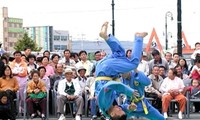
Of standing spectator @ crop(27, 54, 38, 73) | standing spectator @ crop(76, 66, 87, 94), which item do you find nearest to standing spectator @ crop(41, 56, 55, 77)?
standing spectator @ crop(27, 54, 38, 73)

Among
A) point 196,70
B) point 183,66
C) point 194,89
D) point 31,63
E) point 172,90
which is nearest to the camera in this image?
point 172,90

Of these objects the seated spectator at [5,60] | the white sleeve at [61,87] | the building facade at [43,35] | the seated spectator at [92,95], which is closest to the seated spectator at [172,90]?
the seated spectator at [92,95]

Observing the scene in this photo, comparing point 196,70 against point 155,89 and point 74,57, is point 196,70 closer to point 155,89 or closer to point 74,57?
point 155,89

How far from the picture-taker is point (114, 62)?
786 cm

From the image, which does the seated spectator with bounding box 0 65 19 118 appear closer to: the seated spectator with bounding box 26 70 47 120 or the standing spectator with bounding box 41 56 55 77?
the seated spectator with bounding box 26 70 47 120

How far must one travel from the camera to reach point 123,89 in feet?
24.7

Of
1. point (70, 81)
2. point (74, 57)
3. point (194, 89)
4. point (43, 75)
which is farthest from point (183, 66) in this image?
point (43, 75)

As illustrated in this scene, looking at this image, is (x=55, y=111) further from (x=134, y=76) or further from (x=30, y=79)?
(x=134, y=76)

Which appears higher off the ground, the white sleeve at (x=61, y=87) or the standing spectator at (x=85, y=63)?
the standing spectator at (x=85, y=63)

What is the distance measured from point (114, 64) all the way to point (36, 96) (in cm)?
515

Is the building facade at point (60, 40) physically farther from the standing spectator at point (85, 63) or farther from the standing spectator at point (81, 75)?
the standing spectator at point (81, 75)

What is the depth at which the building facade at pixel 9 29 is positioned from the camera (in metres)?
116

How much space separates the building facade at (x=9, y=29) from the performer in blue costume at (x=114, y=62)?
10620 cm

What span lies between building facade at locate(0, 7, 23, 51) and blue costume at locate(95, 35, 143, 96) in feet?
349
